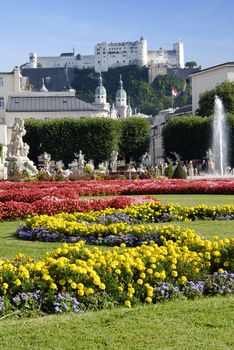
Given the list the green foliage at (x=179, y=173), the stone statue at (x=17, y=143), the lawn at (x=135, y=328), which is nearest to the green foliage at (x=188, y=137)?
the stone statue at (x=17, y=143)

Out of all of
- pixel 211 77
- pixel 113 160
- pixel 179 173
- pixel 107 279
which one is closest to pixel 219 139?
pixel 113 160

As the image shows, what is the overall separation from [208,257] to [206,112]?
2336 inches

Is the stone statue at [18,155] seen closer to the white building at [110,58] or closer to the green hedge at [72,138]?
the green hedge at [72,138]

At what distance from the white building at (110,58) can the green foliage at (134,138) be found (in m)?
114

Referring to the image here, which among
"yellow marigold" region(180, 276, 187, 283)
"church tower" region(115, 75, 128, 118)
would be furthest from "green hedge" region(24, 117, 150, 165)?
"church tower" region(115, 75, 128, 118)

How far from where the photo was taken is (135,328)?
232 inches

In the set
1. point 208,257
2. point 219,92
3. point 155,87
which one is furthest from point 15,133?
point 155,87

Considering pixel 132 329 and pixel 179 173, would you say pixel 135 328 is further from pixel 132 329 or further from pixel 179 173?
pixel 179 173

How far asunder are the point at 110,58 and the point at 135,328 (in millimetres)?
173570

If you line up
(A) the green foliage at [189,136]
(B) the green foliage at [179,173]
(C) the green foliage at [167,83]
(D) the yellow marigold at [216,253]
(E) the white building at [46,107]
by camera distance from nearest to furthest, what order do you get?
(D) the yellow marigold at [216,253], (B) the green foliage at [179,173], (A) the green foliage at [189,136], (E) the white building at [46,107], (C) the green foliage at [167,83]

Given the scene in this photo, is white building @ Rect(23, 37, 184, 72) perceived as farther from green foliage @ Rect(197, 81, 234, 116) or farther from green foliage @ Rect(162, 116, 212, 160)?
green foliage @ Rect(162, 116, 212, 160)

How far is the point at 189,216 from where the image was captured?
A: 14.6 metres

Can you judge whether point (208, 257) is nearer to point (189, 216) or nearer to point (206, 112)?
point (189, 216)

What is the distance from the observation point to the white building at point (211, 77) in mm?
81250
